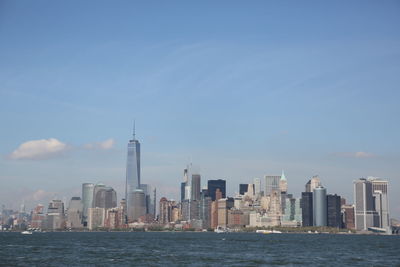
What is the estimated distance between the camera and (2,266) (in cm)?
8275

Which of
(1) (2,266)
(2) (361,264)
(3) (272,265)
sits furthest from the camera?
(2) (361,264)

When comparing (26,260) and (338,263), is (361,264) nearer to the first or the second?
(338,263)

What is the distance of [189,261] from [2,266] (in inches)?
1174

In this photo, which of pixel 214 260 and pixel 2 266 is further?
pixel 214 260

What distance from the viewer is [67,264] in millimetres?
87562

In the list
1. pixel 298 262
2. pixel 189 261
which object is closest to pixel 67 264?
pixel 189 261

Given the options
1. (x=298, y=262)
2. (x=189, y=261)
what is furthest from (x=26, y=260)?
(x=298, y=262)

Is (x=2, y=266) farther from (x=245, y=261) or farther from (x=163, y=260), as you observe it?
(x=245, y=261)

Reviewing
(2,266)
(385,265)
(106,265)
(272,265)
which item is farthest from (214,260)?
(2,266)

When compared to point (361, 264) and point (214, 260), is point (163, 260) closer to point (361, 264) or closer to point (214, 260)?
point (214, 260)

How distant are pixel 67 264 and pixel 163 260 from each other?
17.5 m

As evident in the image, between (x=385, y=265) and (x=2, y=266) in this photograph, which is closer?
(x=2, y=266)

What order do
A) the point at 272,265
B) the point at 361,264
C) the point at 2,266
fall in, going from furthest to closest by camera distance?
the point at 361,264
the point at 272,265
the point at 2,266

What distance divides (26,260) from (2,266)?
12332mm
